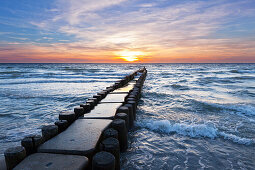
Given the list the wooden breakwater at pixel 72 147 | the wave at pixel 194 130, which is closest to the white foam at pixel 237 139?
the wave at pixel 194 130

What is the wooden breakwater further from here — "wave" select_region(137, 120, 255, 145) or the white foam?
the white foam

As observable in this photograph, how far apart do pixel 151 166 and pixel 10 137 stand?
3734mm

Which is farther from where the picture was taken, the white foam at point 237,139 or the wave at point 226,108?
the wave at point 226,108

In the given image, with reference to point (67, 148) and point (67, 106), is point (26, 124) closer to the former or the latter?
point (67, 106)

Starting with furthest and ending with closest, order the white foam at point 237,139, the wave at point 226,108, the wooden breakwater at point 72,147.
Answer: the wave at point 226,108 → the white foam at point 237,139 → the wooden breakwater at point 72,147

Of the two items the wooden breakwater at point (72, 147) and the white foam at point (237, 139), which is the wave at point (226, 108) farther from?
the wooden breakwater at point (72, 147)

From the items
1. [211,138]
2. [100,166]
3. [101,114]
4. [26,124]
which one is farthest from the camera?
[26,124]

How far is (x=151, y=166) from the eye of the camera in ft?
10.0

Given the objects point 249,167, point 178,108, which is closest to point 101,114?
point 249,167

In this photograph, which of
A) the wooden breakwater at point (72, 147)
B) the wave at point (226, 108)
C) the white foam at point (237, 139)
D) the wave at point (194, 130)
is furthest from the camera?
the wave at point (226, 108)

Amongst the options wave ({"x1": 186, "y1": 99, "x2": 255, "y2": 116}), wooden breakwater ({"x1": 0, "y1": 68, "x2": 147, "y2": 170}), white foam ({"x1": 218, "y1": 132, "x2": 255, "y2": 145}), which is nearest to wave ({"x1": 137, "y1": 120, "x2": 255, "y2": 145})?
white foam ({"x1": 218, "y1": 132, "x2": 255, "y2": 145})

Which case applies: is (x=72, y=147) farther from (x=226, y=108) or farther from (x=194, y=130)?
(x=226, y=108)

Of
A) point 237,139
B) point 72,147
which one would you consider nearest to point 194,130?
point 237,139

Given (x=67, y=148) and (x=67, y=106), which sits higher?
(x=67, y=148)
